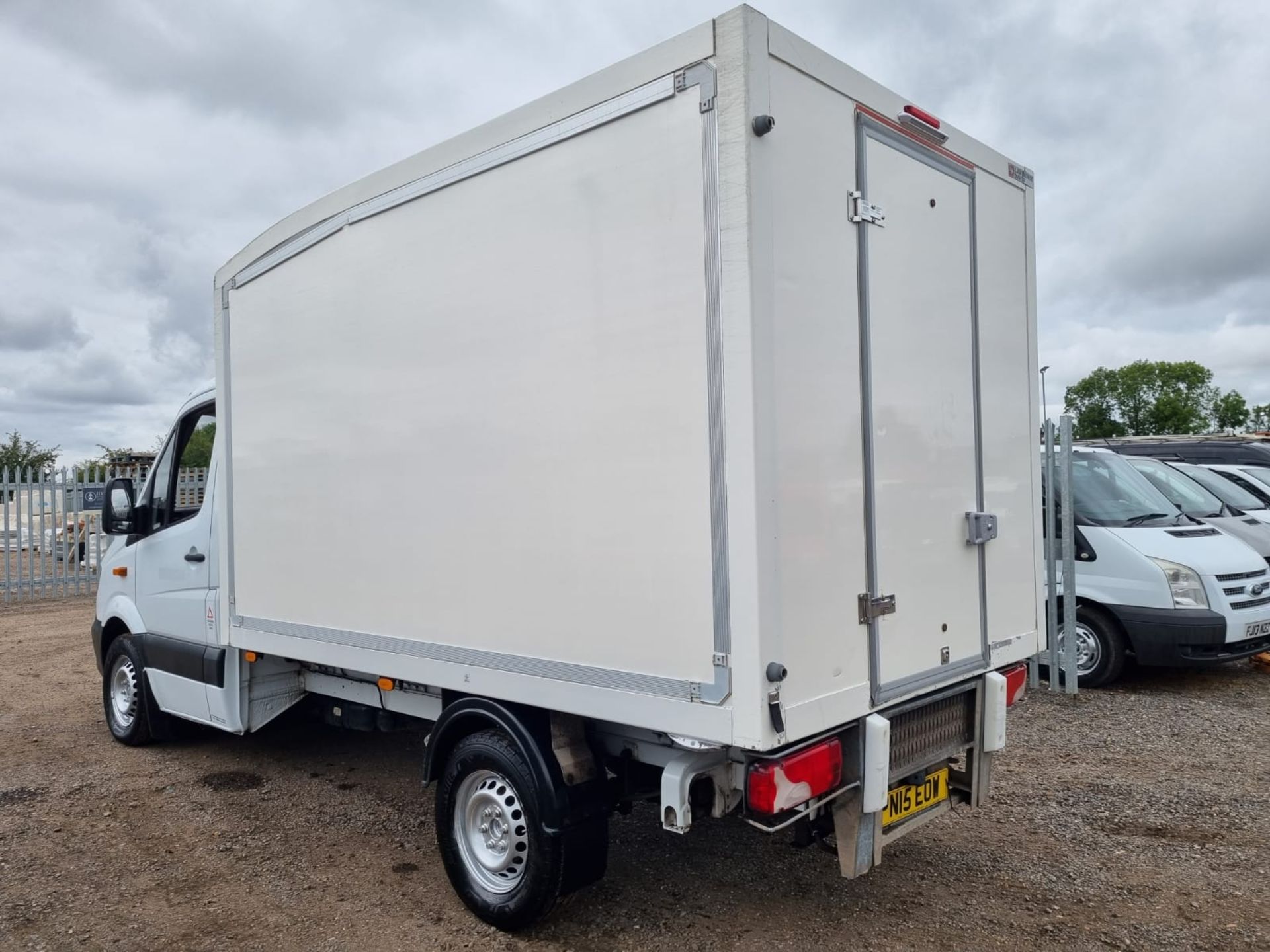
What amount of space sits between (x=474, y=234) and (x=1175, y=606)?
591 cm

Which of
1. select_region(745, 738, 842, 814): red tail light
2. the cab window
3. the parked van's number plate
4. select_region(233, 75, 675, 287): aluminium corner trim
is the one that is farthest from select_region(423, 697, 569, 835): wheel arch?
the parked van's number plate

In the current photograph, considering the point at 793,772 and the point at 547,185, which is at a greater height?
the point at 547,185

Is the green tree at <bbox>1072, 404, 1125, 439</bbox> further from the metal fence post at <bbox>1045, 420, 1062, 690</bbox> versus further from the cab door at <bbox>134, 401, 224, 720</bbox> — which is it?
the cab door at <bbox>134, 401, 224, 720</bbox>

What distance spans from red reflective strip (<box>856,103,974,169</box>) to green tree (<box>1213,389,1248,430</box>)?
303 feet

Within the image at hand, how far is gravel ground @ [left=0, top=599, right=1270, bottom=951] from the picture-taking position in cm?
355

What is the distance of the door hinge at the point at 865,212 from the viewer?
125 inches

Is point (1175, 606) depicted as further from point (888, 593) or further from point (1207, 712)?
point (888, 593)

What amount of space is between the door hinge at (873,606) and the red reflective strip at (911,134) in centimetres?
171

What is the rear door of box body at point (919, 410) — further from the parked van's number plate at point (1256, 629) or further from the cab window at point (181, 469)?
the parked van's number plate at point (1256, 629)

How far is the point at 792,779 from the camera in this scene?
2.85 m

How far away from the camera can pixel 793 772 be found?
2848 millimetres

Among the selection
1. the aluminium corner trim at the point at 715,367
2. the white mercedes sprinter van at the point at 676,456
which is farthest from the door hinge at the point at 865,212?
the aluminium corner trim at the point at 715,367

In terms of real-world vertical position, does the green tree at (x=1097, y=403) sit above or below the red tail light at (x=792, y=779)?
above

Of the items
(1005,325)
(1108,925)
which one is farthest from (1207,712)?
(1005,325)
